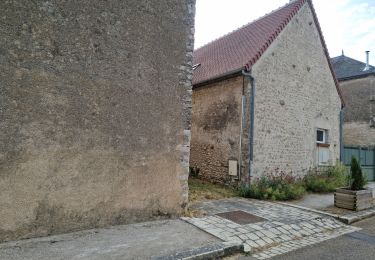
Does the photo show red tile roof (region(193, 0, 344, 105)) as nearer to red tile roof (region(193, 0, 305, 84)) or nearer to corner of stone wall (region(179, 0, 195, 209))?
red tile roof (region(193, 0, 305, 84))

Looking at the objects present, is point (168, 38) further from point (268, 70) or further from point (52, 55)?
point (268, 70)

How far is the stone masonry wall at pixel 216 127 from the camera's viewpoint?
33.4ft

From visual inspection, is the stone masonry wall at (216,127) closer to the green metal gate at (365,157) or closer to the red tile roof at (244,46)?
the red tile roof at (244,46)

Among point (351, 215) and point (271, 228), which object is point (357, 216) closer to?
point (351, 215)

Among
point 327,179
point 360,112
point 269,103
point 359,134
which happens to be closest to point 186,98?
point 269,103

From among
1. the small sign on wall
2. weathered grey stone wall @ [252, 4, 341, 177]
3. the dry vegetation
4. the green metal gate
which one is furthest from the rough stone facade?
the dry vegetation

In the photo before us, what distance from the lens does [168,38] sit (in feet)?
20.3

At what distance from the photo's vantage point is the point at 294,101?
11047mm

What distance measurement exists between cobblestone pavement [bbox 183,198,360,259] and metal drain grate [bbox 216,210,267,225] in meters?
0.15

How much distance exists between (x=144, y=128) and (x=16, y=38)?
2633mm

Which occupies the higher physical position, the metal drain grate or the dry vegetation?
the dry vegetation

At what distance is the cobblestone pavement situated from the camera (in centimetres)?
Result: 500

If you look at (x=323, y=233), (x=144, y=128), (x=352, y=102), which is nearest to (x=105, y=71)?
(x=144, y=128)

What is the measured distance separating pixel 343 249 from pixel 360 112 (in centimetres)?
1460
